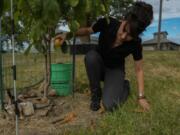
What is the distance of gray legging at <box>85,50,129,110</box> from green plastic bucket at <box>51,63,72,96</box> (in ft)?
1.54

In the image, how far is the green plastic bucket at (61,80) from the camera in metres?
5.28

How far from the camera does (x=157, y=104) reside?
14.7ft

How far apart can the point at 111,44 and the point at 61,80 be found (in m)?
0.86

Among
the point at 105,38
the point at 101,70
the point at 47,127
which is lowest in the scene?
the point at 47,127

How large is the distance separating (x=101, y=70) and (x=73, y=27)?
3.41 feet

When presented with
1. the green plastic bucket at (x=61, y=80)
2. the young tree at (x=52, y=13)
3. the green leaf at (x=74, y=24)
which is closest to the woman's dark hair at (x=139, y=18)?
the young tree at (x=52, y=13)

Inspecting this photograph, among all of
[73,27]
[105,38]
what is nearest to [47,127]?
[73,27]

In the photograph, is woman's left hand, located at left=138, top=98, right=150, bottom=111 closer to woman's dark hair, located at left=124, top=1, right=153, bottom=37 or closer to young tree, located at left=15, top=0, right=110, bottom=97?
woman's dark hair, located at left=124, top=1, right=153, bottom=37

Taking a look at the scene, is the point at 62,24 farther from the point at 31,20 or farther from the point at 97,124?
the point at 97,124

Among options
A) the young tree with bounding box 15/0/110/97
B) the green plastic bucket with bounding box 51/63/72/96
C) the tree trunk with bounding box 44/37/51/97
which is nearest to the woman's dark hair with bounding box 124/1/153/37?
the young tree with bounding box 15/0/110/97

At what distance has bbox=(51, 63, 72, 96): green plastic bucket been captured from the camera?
17.3 ft

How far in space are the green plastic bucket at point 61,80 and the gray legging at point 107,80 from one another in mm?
470

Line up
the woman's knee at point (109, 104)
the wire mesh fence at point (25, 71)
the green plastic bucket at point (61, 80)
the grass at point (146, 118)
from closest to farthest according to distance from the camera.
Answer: the grass at point (146, 118) → the woman's knee at point (109, 104) → the green plastic bucket at point (61, 80) → the wire mesh fence at point (25, 71)

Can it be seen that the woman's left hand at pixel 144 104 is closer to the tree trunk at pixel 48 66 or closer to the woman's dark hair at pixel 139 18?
the woman's dark hair at pixel 139 18
